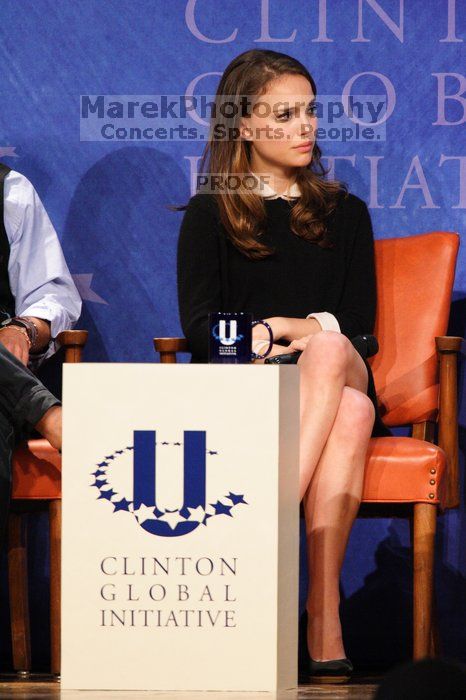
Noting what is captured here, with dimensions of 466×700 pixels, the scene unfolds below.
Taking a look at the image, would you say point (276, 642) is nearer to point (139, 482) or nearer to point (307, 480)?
point (139, 482)

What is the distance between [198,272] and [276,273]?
0.69ft

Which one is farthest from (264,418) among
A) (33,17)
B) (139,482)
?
(33,17)

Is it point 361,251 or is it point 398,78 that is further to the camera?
point 398,78

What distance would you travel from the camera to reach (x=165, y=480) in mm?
1914

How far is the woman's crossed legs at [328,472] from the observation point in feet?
7.88

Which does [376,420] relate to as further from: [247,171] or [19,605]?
[19,605]

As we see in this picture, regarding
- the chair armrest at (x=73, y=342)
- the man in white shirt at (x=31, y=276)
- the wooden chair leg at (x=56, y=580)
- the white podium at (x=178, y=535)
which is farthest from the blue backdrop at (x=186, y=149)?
the white podium at (x=178, y=535)

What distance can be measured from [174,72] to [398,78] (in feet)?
2.17

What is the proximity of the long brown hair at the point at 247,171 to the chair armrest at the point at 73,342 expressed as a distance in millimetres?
477

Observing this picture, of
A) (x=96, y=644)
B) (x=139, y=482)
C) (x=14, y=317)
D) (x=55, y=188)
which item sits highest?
(x=55, y=188)

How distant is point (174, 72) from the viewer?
3.33 m

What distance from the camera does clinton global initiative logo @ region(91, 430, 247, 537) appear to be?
1916mm

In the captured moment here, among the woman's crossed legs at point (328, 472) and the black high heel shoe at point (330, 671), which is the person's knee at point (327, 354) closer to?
the woman's crossed legs at point (328, 472)

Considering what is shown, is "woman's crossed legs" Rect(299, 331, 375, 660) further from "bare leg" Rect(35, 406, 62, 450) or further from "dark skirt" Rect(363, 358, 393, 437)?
"bare leg" Rect(35, 406, 62, 450)
